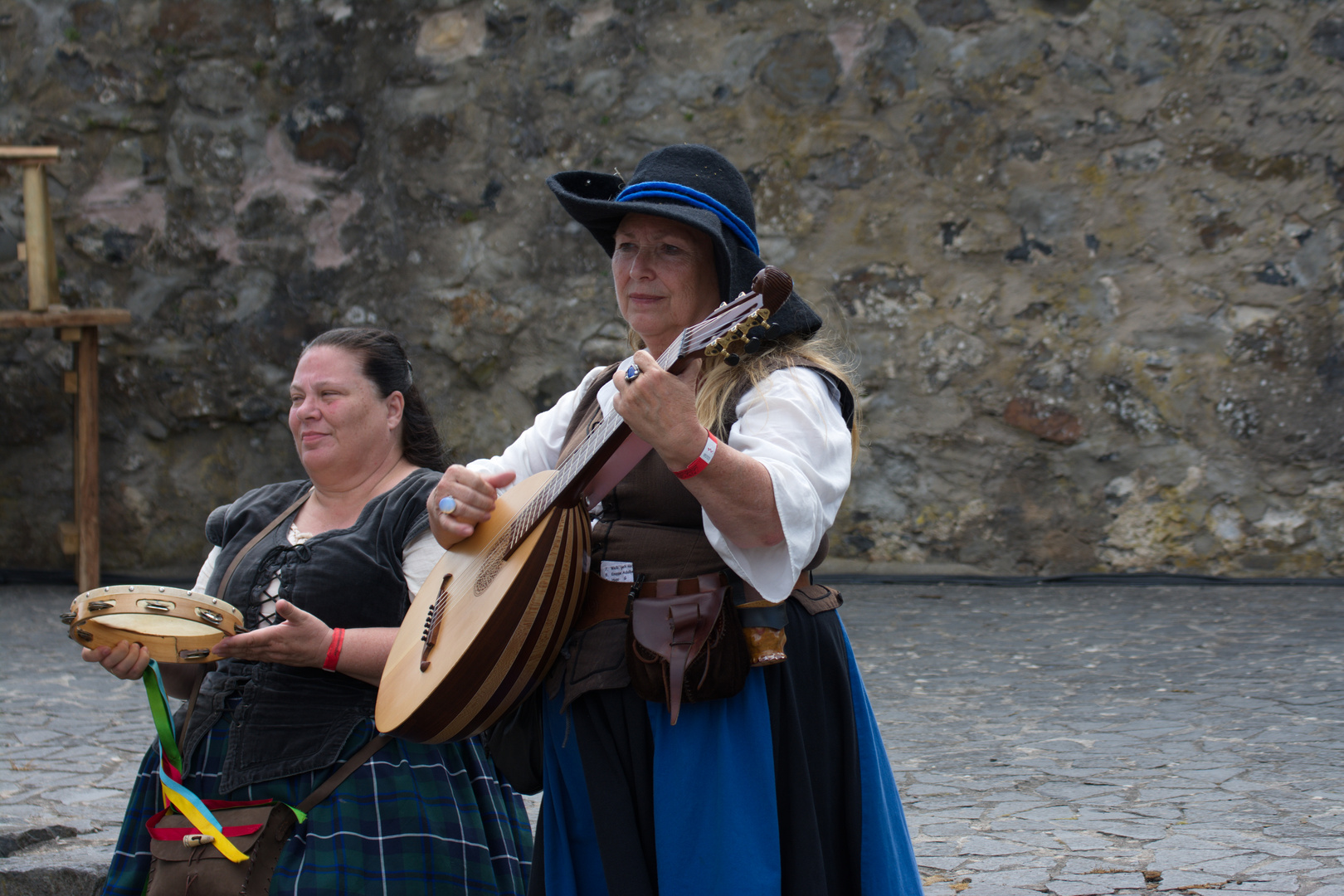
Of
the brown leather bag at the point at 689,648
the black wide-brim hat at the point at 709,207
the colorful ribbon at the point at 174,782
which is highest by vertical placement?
the black wide-brim hat at the point at 709,207

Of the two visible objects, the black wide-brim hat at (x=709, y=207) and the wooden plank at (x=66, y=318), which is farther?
the wooden plank at (x=66, y=318)

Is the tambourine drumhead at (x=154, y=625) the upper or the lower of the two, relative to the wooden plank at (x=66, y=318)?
lower

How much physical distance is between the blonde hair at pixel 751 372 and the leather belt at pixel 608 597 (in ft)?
0.78

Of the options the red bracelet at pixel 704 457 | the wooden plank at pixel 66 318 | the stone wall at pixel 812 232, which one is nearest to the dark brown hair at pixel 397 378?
the red bracelet at pixel 704 457

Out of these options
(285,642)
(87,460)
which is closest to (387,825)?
(285,642)

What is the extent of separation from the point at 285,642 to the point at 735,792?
2.72 feet

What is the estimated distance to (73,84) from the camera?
21.1 ft

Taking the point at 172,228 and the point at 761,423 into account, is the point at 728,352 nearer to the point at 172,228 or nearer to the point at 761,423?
the point at 761,423

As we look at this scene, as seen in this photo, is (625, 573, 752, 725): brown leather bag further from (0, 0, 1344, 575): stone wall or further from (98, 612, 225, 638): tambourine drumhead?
(0, 0, 1344, 575): stone wall

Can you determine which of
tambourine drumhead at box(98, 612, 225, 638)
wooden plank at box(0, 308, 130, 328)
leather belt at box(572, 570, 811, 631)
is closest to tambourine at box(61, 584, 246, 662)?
tambourine drumhead at box(98, 612, 225, 638)

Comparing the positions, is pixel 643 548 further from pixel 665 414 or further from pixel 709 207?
pixel 709 207

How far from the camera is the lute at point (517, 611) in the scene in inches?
66.9

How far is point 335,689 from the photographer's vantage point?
2197mm

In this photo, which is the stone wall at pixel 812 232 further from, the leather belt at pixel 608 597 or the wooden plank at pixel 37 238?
the leather belt at pixel 608 597
